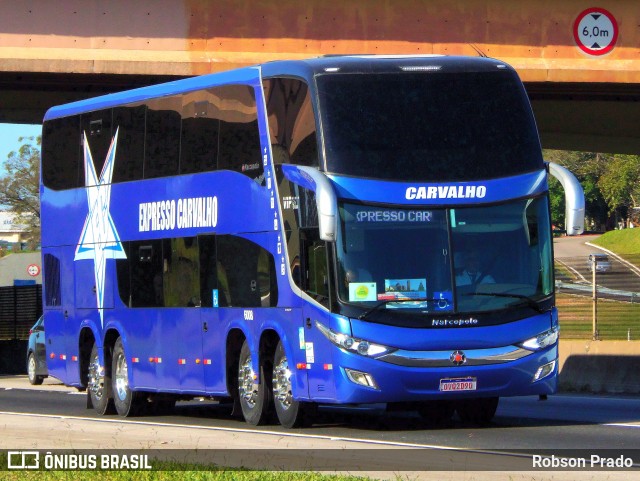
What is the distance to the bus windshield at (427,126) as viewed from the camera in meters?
15.9

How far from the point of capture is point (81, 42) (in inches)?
1092

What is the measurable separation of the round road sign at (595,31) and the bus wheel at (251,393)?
1312cm

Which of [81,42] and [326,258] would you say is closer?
[326,258]

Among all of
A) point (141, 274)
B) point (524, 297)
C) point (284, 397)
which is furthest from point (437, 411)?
point (141, 274)

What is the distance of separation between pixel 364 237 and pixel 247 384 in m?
3.01

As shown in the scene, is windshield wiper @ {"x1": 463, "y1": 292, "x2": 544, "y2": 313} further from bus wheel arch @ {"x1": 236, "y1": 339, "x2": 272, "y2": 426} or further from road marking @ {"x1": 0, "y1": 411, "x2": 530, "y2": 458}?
bus wheel arch @ {"x1": 236, "y1": 339, "x2": 272, "y2": 426}

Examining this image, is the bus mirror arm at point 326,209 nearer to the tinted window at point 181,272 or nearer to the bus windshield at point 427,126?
the bus windshield at point 427,126

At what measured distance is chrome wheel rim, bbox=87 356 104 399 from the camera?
21438mm

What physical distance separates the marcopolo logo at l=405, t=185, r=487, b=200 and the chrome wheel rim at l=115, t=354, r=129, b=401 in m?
6.66

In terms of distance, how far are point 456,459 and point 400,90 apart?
5077 mm

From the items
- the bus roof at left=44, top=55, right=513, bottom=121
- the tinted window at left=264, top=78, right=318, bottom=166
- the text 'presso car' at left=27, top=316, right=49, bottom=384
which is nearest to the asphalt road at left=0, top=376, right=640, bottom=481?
the tinted window at left=264, top=78, right=318, bottom=166

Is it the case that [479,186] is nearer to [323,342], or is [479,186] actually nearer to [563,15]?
[323,342]

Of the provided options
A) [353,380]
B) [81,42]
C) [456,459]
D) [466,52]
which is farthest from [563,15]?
[456,459]

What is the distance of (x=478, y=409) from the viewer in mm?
17328
